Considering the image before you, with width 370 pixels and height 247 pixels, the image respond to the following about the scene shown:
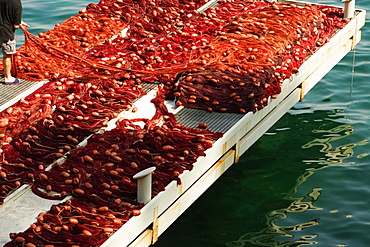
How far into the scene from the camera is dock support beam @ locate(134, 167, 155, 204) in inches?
224

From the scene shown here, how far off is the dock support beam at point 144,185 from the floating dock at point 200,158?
62 mm

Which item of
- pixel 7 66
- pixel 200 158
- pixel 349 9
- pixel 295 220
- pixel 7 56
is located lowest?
pixel 295 220

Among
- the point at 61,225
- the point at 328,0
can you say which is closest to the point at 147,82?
the point at 61,225

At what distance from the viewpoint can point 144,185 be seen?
5797 millimetres

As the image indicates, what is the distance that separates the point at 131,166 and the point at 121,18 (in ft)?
12.8

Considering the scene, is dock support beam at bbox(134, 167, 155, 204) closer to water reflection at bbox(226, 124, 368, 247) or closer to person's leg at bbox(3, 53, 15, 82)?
water reflection at bbox(226, 124, 368, 247)

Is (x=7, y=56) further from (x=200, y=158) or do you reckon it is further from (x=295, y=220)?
(x=295, y=220)

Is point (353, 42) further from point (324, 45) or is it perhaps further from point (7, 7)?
point (7, 7)

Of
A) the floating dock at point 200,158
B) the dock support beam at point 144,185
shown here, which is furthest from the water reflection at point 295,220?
the dock support beam at point 144,185

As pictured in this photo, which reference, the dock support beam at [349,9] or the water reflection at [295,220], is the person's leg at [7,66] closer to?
the water reflection at [295,220]

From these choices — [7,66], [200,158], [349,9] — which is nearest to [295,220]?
[200,158]

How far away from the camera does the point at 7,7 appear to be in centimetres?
787

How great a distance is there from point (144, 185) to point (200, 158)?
3.05 feet

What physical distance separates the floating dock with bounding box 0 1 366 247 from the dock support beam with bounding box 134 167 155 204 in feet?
0.20
